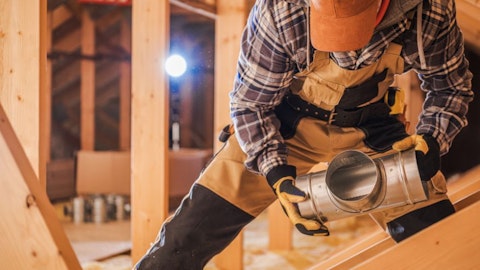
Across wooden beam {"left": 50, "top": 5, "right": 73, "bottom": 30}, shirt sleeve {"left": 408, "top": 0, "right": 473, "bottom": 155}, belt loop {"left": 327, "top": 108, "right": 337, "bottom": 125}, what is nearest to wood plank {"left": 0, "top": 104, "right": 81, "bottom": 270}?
belt loop {"left": 327, "top": 108, "right": 337, "bottom": 125}

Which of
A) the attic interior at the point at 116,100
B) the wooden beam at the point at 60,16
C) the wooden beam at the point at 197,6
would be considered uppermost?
the wooden beam at the point at 60,16

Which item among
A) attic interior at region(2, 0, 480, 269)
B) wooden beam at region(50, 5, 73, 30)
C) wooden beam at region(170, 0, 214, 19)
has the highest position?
wooden beam at region(50, 5, 73, 30)

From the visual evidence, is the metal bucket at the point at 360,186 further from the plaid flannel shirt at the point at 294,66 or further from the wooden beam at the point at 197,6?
the wooden beam at the point at 197,6

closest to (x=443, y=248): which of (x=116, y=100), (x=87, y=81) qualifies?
(x=87, y=81)

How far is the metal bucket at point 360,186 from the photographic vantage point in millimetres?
1367

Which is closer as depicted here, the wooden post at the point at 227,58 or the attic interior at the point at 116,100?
the wooden post at the point at 227,58

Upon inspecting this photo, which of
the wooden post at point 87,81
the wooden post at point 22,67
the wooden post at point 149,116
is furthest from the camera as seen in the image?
the wooden post at point 87,81

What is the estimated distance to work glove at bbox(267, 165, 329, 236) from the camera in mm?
1451

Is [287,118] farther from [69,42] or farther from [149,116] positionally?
[69,42]

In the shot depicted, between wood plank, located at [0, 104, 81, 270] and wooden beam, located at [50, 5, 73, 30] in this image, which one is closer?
wood plank, located at [0, 104, 81, 270]

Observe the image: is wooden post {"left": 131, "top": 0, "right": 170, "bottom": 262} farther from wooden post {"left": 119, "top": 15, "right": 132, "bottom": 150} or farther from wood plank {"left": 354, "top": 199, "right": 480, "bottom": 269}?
wooden post {"left": 119, "top": 15, "right": 132, "bottom": 150}

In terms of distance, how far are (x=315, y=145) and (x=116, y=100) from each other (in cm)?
644

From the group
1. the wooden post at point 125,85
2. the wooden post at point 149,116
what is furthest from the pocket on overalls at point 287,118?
the wooden post at point 125,85

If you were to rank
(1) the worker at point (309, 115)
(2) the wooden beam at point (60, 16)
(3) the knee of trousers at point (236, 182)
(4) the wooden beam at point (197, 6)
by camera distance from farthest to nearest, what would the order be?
(2) the wooden beam at point (60, 16), (4) the wooden beam at point (197, 6), (3) the knee of trousers at point (236, 182), (1) the worker at point (309, 115)
